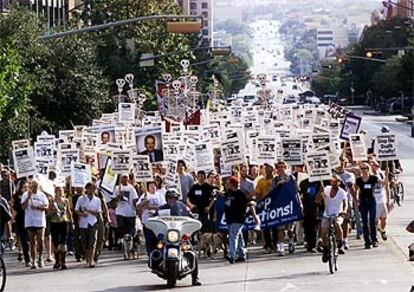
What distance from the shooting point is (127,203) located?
26.5m

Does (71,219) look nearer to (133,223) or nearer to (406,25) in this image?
(133,223)

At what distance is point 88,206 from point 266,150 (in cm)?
484

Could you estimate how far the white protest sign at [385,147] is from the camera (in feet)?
97.9

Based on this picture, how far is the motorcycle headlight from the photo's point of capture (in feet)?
69.3

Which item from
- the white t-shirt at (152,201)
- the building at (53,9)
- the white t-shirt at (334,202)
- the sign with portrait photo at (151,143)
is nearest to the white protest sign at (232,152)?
the sign with portrait photo at (151,143)

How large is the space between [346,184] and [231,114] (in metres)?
18.6

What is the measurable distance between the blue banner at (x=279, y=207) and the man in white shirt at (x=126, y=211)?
220 centimetres

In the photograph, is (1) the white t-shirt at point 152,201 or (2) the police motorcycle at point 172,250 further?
(1) the white t-shirt at point 152,201

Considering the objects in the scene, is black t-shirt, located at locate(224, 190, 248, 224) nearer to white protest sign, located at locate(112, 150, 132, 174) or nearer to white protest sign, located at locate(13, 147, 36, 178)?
white protest sign, located at locate(112, 150, 132, 174)

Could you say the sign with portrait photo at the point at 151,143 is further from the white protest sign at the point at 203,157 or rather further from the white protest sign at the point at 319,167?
the white protest sign at the point at 319,167

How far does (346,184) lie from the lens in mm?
26953

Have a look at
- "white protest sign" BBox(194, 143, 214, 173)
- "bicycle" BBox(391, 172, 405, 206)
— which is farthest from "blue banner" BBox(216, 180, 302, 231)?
"bicycle" BBox(391, 172, 405, 206)

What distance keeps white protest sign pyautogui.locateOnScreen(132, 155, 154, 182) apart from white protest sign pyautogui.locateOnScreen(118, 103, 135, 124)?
37.0ft

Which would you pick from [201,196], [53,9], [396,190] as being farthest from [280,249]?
[53,9]
